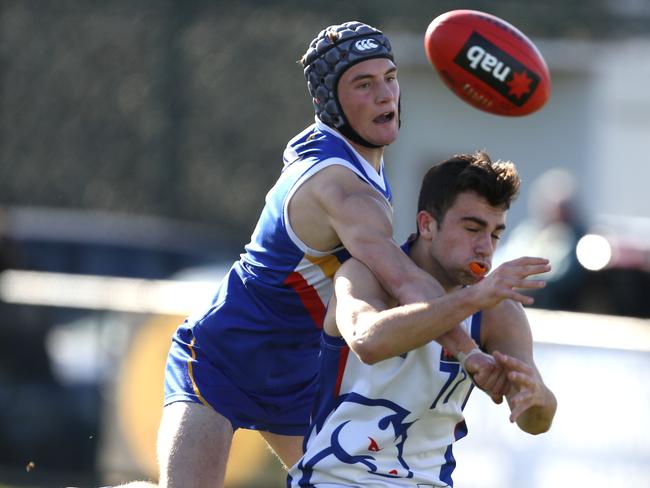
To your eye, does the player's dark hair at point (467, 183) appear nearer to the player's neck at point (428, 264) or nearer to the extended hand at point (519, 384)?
the player's neck at point (428, 264)

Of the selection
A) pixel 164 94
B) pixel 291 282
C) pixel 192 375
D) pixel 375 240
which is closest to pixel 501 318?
pixel 375 240

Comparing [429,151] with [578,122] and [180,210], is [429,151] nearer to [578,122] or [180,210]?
[578,122]

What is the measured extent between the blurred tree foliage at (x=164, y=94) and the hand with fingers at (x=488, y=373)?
35.6 ft

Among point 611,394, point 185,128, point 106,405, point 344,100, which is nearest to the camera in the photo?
point 344,100

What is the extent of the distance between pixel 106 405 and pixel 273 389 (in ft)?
14.3

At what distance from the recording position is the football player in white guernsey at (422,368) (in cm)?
455

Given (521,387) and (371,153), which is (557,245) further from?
(521,387)

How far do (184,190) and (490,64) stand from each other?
33.0 feet

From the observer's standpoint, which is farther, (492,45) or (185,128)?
(185,128)

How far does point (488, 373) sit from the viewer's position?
14.3 ft

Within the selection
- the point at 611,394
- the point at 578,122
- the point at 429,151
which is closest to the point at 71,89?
the point at 429,151

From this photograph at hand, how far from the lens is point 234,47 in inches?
642

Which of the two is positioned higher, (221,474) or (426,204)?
(426,204)

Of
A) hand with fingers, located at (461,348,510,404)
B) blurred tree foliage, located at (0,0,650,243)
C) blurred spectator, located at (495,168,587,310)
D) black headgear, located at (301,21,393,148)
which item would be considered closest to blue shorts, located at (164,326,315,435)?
black headgear, located at (301,21,393,148)
